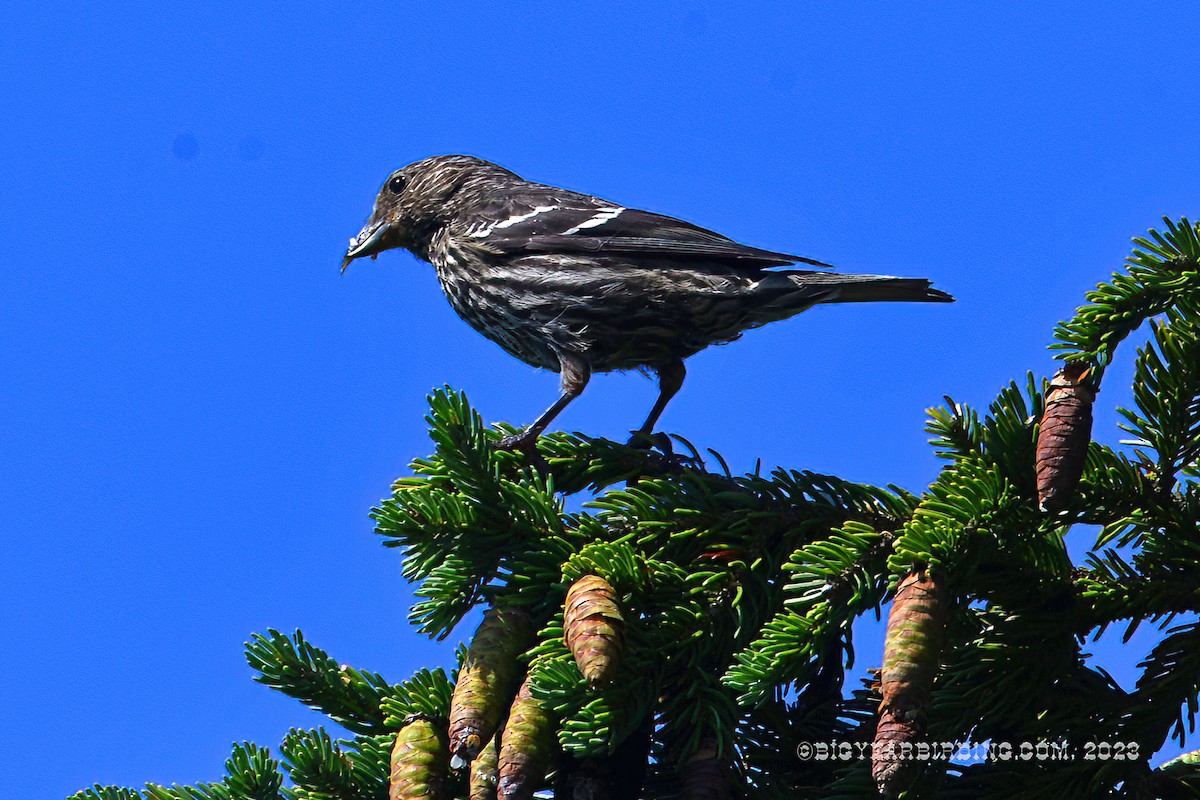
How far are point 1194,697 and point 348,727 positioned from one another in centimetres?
210

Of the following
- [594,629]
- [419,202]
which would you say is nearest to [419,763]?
[594,629]

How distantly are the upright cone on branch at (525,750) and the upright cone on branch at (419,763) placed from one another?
0.22m

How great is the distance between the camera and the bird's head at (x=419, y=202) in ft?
21.0

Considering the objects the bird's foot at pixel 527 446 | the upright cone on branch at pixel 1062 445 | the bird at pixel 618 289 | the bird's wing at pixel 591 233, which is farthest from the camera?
A: the bird's wing at pixel 591 233

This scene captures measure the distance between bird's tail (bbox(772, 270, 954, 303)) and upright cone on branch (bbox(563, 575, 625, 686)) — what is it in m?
2.81

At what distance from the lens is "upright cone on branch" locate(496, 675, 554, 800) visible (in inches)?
93.6

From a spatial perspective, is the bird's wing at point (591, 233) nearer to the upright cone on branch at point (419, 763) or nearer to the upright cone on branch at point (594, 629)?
the upright cone on branch at point (594, 629)

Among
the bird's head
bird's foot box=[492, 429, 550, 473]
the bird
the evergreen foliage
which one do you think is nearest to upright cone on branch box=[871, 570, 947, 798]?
the evergreen foliage

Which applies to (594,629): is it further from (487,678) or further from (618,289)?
(618,289)

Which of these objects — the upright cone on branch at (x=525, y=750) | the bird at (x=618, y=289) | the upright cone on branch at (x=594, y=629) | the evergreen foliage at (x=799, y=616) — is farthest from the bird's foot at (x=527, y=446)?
the upright cone on branch at (x=525, y=750)

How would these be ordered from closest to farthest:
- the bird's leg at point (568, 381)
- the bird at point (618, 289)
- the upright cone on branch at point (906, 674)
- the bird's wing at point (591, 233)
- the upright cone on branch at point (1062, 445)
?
the upright cone on branch at point (906, 674), the upright cone on branch at point (1062, 445), the bird's leg at point (568, 381), the bird at point (618, 289), the bird's wing at point (591, 233)

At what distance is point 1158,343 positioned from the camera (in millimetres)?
2717

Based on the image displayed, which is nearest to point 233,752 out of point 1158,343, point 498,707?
point 498,707

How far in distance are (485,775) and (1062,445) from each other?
140 cm
